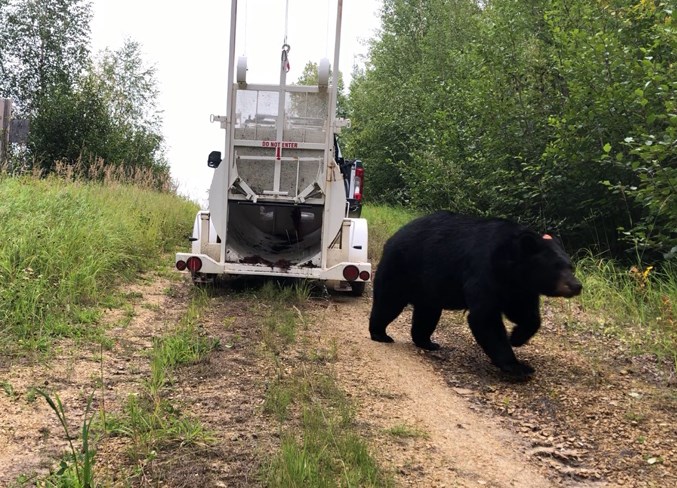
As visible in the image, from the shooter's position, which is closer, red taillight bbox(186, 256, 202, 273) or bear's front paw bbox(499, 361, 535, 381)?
bear's front paw bbox(499, 361, 535, 381)

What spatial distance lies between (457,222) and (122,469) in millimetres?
3531

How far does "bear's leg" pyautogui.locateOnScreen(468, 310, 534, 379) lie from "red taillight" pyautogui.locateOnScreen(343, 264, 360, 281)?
10.1 feet

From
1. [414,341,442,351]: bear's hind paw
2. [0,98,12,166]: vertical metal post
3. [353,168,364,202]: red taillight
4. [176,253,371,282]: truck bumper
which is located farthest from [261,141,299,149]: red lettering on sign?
[353,168,364,202]: red taillight

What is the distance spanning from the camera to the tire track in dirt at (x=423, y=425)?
2975mm

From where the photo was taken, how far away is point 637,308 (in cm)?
639

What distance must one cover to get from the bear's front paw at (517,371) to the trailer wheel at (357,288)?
148 inches

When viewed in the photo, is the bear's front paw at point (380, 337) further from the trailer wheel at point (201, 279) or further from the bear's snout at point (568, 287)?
the trailer wheel at point (201, 279)

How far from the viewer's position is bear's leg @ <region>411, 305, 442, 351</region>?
18.2 feet

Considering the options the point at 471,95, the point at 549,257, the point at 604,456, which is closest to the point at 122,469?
the point at 604,456

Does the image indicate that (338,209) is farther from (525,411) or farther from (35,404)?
(35,404)

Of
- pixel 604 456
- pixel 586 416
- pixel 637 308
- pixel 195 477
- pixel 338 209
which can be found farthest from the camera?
pixel 338 209

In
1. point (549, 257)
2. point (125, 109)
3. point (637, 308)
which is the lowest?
point (637, 308)

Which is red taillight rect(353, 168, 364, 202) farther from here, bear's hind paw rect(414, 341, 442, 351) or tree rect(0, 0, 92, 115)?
tree rect(0, 0, 92, 115)

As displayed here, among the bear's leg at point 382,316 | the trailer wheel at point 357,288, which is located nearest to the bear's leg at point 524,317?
the bear's leg at point 382,316
